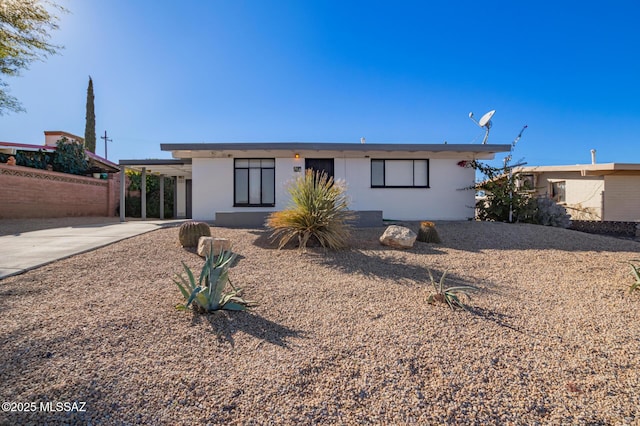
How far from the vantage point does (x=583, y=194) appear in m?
15.2

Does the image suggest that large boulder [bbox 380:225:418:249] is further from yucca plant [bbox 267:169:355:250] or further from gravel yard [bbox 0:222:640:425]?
gravel yard [bbox 0:222:640:425]

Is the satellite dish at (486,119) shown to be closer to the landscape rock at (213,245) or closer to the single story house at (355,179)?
the single story house at (355,179)

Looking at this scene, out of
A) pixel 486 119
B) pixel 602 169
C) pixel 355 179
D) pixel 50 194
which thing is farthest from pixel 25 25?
pixel 602 169

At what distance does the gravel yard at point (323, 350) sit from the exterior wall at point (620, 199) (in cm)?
1234

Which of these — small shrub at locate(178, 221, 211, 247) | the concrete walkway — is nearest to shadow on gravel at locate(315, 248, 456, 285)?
small shrub at locate(178, 221, 211, 247)

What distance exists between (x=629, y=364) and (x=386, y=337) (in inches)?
78.1

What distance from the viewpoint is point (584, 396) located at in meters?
2.28

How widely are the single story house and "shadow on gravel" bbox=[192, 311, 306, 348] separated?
7794mm

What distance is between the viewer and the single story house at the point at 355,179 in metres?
11.2

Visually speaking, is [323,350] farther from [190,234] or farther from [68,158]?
[68,158]

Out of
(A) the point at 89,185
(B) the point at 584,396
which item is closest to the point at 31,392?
(B) the point at 584,396

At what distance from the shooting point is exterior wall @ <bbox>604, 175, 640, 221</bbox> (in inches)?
553

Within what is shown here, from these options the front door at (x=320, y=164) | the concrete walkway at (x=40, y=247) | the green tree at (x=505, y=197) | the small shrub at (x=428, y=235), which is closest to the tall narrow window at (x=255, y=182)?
the front door at (x=320, y=164)

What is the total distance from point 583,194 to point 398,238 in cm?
1392
